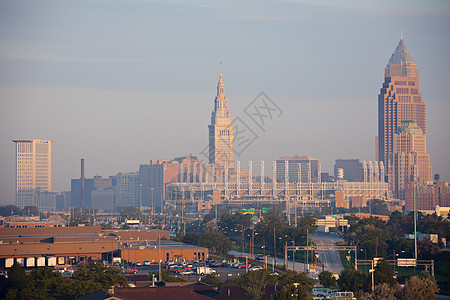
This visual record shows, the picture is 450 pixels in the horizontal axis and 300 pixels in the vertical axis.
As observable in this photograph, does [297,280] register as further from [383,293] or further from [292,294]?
[292,294]

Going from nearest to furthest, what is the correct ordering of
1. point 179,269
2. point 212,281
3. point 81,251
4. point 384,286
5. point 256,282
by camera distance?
1. point 384,286
2. point 256,282
3. point 212,281
4. point 179,269
5. point 81,251

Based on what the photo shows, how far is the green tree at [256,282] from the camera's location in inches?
1869

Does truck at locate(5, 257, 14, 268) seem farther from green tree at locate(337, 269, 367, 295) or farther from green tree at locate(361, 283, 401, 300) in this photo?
green tree at locate(361, 283, 401, 300)

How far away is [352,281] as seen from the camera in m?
55.0

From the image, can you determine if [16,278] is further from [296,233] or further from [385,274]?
[296,233]

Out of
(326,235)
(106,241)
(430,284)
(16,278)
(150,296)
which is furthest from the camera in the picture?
(326,235)

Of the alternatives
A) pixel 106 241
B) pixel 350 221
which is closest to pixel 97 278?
pixel 106 241

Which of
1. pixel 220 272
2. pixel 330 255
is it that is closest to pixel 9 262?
pixel 220 272

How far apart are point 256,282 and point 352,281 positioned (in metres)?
7.49

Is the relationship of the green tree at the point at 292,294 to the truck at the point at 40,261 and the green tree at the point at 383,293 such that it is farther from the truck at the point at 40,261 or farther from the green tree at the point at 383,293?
the truck at the point at 40,261

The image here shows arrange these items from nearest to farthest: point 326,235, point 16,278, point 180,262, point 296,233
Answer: point 16,278 → point 180,262 → point 296,233 → point 326,235

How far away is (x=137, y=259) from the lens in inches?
3312

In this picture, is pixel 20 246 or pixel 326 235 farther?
pixel 326 235

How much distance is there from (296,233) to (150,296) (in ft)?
180
